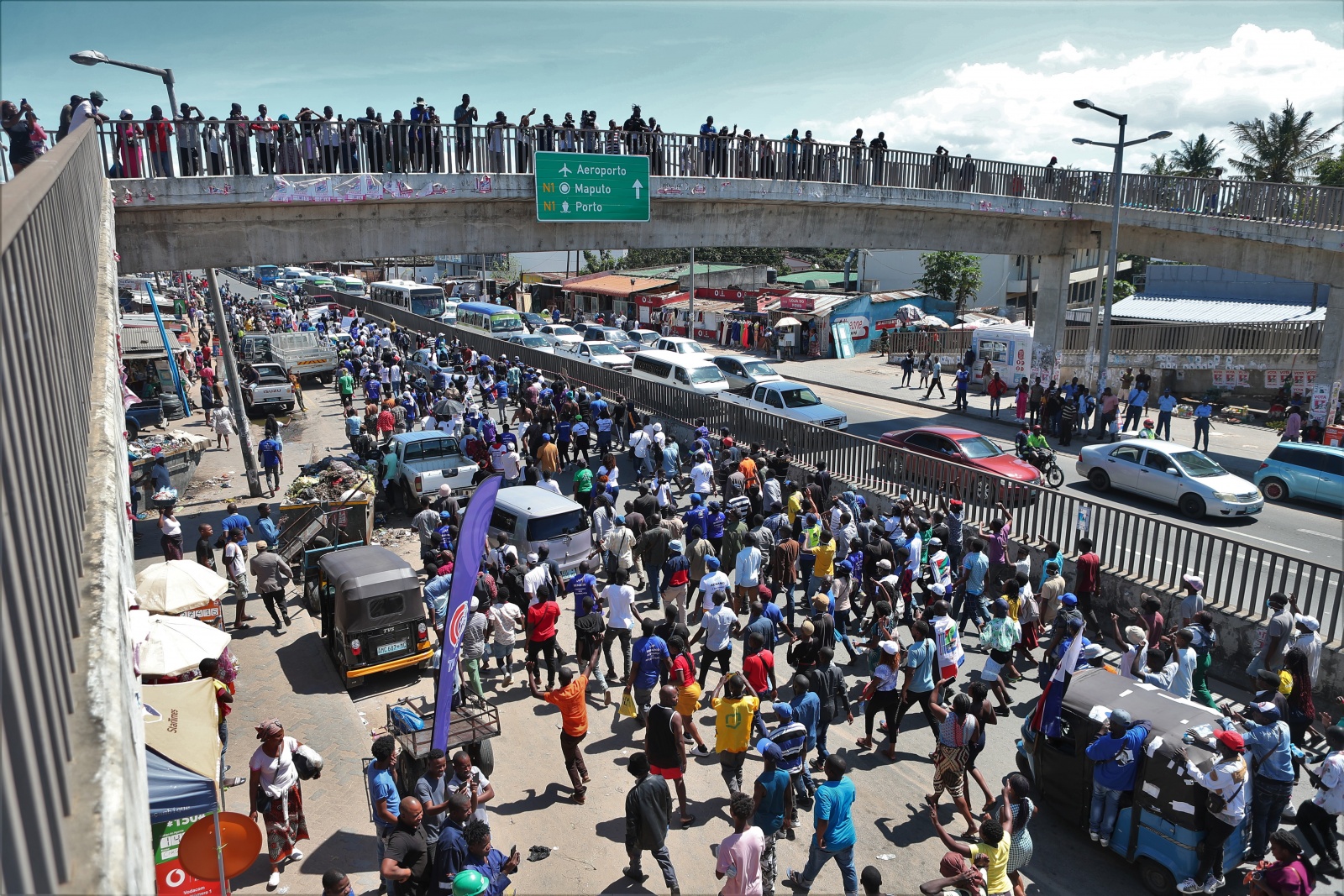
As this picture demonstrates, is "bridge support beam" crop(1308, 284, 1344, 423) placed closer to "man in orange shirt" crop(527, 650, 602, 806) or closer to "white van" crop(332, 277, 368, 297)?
"man in orange shirt" crop(527, 650, 602, 806)

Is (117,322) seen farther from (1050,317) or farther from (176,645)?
(1050,317)

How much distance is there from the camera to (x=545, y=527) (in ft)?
45.7

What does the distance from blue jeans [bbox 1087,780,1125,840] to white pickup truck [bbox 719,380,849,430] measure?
14820mm

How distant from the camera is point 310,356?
36.9m

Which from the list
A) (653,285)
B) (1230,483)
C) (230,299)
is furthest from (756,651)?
(230,299)

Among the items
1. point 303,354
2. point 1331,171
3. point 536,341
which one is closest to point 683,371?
point 536,341

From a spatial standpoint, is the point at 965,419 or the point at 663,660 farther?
the point at 965,419

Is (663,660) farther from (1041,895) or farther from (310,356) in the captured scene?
(310,356)

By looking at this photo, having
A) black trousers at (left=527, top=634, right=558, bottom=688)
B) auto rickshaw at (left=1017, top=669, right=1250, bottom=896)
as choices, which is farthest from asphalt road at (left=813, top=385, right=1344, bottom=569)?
black trousers at (left=527, top=634, right=558, bottom=688)

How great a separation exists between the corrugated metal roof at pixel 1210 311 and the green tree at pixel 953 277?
8.42 meters

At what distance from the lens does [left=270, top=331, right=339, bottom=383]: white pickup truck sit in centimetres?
3641

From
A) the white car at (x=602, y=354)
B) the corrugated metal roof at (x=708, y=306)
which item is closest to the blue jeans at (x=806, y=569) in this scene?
the white car at (x=602, y=354)

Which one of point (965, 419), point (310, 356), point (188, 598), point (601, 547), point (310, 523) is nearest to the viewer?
point (188, 598)

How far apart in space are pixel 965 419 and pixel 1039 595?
62.0ft
